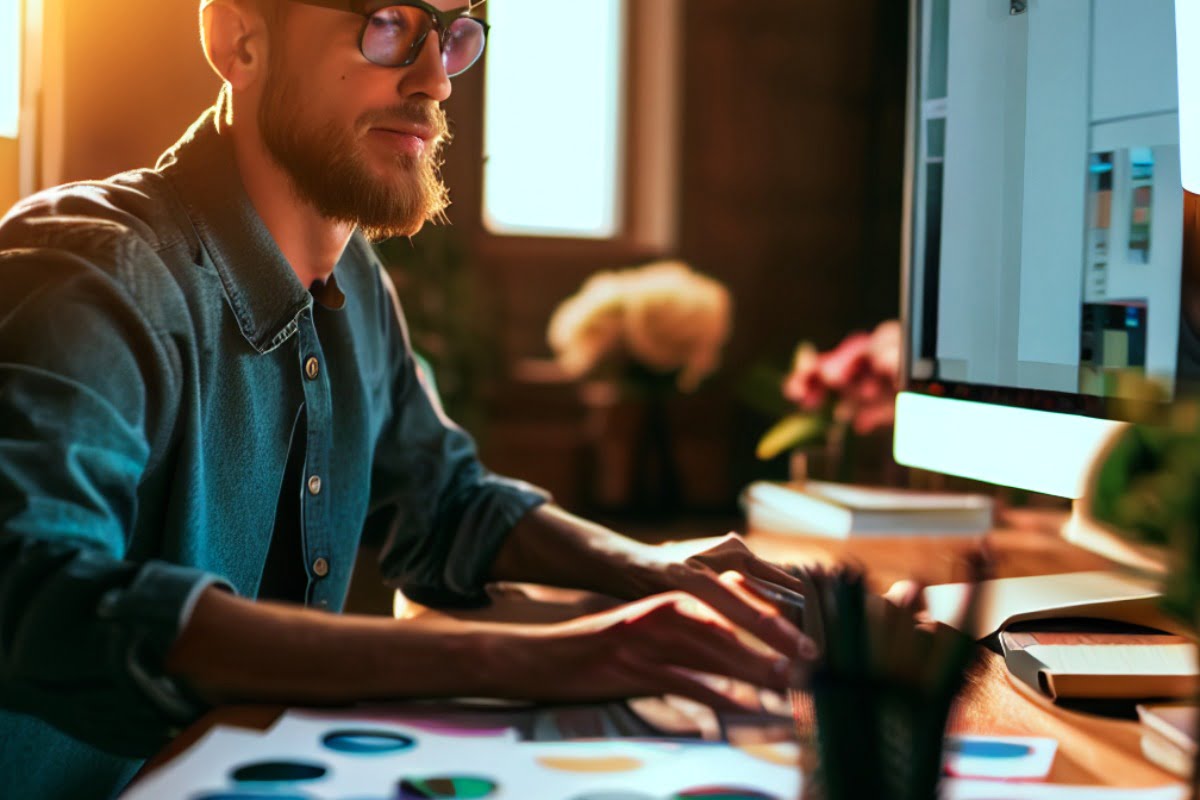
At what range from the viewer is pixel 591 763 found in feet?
1.85

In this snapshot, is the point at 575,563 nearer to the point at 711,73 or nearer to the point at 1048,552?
the point at 1048,552

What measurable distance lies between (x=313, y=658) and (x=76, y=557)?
0.13 m

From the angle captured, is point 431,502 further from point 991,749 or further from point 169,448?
point 991,749

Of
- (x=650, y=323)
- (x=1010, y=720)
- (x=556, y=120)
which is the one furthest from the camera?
(x=556, y=120)

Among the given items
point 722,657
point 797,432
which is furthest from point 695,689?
point 797,432

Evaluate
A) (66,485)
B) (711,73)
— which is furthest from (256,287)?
(711,73)

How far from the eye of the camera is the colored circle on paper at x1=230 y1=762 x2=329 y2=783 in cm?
53

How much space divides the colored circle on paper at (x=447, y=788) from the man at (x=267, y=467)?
0.08 meters

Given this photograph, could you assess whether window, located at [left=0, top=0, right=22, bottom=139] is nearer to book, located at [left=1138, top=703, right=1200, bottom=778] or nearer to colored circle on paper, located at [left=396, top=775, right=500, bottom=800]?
colored circle on paper, located at [left=396, top=775, right=500, bottom=800]

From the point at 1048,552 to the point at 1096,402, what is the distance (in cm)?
52

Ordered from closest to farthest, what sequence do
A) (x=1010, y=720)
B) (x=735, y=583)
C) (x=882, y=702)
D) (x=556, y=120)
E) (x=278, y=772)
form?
(x=882, y=702) < (x=278, y=772) < (x=1010, y=720) < (x=735, y=583) < (x=556, y=120)

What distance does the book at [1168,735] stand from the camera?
1.88 feet

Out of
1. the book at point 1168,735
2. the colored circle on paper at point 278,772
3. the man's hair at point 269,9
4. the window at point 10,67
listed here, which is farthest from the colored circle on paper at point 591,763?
the window at point 10,67

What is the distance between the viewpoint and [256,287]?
0.94 meters
